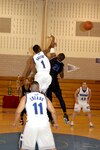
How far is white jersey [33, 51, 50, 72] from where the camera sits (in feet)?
34.9

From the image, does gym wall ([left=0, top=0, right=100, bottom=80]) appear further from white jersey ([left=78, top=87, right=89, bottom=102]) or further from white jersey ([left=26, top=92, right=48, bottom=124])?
white jersey ([left=26, top=92, right=48, bottom=124])

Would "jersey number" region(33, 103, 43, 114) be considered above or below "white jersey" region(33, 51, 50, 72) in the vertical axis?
below

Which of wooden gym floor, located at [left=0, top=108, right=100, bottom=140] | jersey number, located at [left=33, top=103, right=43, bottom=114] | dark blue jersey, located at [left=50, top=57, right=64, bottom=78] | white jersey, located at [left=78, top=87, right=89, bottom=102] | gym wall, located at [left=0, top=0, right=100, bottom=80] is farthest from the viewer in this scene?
gym wall, located at [left=0, top=0, right=100, bottom=80]

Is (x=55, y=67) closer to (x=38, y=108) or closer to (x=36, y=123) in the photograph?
(x=38, y=108)

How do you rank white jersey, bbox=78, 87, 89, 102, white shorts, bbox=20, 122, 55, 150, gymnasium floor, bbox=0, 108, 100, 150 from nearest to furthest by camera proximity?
white shorts, bbox=20, 122, 55, 150 < gymnasium floor, bbox=0, 108, 100, 150 < white jersey, bbox=78, 87, 89, 102

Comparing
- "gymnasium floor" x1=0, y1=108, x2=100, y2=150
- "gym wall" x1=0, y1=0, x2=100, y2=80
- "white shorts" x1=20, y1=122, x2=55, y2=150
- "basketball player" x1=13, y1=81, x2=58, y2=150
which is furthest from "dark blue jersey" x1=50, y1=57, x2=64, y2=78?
"gym wall" x1=0, y1=0, x2=100, y2=80

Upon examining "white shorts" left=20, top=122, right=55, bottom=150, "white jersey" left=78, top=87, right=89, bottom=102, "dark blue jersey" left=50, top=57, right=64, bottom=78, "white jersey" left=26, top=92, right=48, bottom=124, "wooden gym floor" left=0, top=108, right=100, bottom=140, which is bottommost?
"wooden gym floor" left=0, top=108, right=100, bottom=140

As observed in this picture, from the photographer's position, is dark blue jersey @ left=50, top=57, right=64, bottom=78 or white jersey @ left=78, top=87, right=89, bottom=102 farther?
white jersey @ left=78, top=87, right=89, bottom=102

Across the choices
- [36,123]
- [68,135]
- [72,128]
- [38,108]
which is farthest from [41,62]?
[72,128]

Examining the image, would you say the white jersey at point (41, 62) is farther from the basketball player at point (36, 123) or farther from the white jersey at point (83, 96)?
the white jersey at point (83, 96)

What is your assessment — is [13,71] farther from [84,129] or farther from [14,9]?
[84,129]

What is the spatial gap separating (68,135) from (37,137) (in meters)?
4.77

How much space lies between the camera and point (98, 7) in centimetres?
2086

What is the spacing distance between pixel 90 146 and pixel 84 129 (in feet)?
9.93
